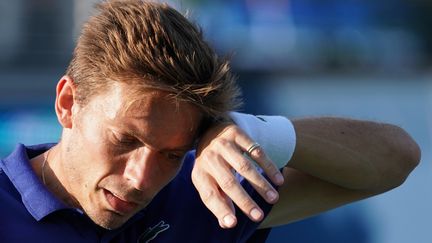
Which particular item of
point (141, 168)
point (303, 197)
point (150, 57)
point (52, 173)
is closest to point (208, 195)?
point (141, 168)

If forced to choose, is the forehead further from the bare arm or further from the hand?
the bare arm

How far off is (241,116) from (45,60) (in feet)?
9.34

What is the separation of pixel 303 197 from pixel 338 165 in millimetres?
116

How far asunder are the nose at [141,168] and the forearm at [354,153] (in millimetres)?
440

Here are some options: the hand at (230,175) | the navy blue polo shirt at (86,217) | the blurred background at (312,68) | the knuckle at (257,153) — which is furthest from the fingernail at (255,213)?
the blurred background at (312,68)

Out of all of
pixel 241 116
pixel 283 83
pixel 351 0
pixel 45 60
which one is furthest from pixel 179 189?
pixel 351 0

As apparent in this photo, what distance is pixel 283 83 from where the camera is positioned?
4367mm

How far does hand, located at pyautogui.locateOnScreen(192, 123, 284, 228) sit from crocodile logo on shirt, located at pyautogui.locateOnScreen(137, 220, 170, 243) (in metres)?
0.27

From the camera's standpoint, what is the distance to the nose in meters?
1.70

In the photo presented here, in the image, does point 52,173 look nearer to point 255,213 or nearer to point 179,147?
point 179,147

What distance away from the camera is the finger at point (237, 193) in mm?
1541

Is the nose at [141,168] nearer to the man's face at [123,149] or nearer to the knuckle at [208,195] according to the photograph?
the man's face at [123,149]

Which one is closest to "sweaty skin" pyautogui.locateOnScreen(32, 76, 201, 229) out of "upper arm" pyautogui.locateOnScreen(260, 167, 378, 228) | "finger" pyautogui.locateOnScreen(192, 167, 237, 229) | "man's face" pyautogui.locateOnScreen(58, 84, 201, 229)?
"man's face" pyautogui.locateOnScreen(58, 84, 201, 229)

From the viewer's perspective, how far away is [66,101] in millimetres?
1819
